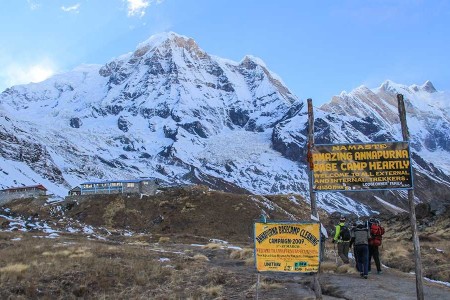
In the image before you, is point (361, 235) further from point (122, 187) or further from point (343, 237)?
point (122, 187)

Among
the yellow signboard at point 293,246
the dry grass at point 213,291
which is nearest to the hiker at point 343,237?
the dry grass at point 213,291

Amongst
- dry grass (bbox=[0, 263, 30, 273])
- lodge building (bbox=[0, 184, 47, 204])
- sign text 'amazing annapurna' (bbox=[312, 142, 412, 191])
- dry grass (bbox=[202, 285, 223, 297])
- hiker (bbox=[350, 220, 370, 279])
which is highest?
lodge building (bbox=[0, 184, 47, 204])

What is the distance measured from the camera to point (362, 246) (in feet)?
60.0

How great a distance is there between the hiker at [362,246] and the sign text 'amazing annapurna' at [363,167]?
18.8 ft

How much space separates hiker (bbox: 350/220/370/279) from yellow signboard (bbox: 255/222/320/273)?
19.9 feet

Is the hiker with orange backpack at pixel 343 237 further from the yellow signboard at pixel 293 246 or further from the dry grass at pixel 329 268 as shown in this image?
the yellow signboard at pixel 293 246

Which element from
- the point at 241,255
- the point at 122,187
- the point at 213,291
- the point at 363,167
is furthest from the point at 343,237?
the point at 122,187

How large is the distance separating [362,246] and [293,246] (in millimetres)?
6488

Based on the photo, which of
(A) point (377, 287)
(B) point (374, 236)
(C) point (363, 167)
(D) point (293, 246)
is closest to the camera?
(D) point (293, 246)

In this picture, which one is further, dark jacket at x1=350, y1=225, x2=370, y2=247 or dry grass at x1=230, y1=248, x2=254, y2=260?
dry grass at x1=230, y1=248, x2=254, y2=260

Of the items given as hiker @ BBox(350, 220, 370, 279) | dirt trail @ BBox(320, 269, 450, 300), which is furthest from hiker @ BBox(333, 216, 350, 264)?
hiker @ BBox(350, 220, 370, 279)

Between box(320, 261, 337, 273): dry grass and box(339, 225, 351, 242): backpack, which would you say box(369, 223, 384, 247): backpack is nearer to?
box(339, 225, 351, 242): backpack

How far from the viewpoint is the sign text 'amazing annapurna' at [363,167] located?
1311cm

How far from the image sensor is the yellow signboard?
1287 centimetres
